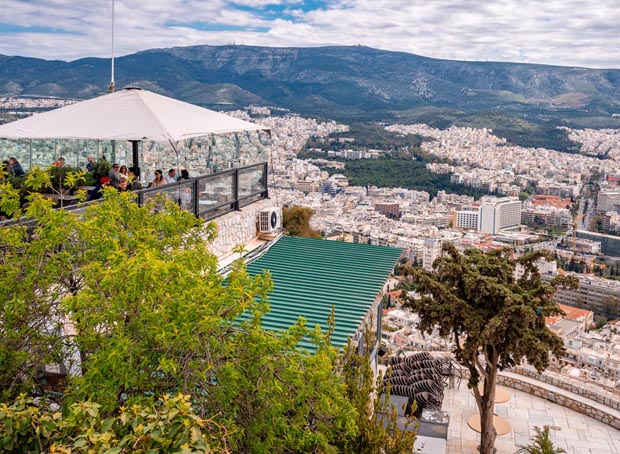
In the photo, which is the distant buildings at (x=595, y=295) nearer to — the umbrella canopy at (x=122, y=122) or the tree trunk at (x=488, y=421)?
the tree trunk at (x=488, y=421)

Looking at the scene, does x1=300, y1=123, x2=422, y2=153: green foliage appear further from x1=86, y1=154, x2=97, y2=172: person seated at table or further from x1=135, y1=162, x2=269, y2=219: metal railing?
x1=86, y1=154, x2=97, y2=172: person seated at table

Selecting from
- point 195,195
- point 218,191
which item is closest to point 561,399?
point 218,191

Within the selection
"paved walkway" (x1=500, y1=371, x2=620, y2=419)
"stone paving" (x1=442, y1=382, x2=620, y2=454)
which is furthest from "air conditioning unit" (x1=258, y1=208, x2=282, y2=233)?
"paved walkway" (x1=500, y1=371, x2=620, y2=419)

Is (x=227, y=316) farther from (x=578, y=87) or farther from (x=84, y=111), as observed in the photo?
(x=578, y=87)

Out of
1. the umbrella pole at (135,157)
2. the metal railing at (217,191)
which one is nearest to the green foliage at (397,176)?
the metal railing at (217,191)

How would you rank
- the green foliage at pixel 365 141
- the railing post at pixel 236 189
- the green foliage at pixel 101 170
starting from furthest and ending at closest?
the green foliage at pixel 365 141
the railing post at pixel 236 189
the green foliage at pixel 101 170

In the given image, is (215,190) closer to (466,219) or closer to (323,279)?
(323,279)
